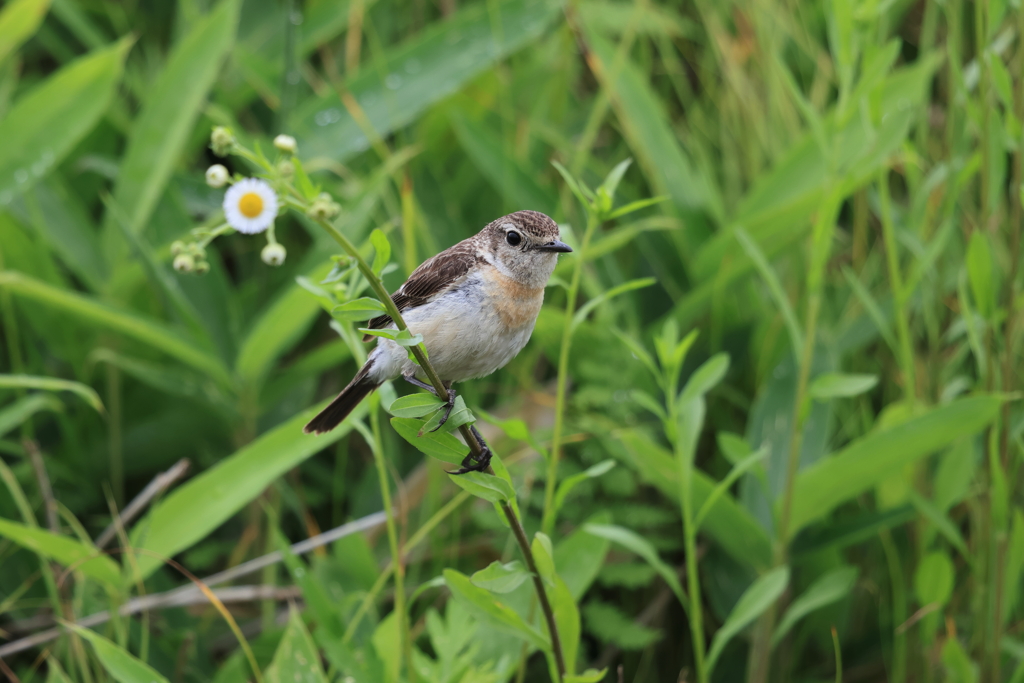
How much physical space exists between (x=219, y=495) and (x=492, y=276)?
140 cm

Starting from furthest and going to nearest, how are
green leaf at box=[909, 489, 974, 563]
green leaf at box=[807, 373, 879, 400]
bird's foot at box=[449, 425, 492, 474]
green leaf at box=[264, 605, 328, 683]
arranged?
1. green leaf at box=[909, 489, 974, 563]
2. green leaf at box=[807, 373, 879, 400]
3. green leaf at box=[264, 605, 328, 683]
4. bird's foot at box=[449, 425, 492, 474]

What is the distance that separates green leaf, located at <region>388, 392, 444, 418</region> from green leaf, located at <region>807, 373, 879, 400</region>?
142 centimetres

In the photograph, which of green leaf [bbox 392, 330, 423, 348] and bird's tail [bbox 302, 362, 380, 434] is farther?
bird's tail [bbox 302, 362, 380, 434]

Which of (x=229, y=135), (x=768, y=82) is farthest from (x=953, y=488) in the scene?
(x=229, y=135)

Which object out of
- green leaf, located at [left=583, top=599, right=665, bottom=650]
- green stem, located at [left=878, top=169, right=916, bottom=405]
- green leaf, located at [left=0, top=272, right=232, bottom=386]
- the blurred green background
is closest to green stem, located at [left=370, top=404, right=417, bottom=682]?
the blurred green background

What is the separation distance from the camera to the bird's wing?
6.76 feet

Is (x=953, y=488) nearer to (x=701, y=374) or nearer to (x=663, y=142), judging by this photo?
(x=701, y=374)

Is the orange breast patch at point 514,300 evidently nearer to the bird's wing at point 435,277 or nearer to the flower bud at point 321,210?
the bird's wing at point 435,277

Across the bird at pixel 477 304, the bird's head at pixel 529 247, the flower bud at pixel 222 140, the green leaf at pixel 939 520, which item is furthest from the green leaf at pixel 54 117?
the green leaf at pixel 939 520

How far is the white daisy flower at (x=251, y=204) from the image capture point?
4.10 feet

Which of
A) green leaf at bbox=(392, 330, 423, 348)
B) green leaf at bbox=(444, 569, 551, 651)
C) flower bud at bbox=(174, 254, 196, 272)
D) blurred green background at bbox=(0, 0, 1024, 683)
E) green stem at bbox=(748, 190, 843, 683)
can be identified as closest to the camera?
flower bud at bbox=(174, 254, 196, 272)

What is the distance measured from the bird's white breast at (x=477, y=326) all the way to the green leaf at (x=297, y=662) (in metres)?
0.90

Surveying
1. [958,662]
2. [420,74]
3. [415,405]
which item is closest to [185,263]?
[415,405]

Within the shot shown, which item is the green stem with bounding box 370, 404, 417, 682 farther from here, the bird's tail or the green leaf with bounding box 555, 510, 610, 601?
the green leaf with bounding box 555, 510, 610, 601
